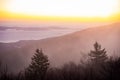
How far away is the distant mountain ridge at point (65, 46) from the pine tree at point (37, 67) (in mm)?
44

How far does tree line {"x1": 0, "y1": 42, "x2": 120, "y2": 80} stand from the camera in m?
2.09

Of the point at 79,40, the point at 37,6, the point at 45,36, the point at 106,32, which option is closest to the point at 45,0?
the point at 37,6

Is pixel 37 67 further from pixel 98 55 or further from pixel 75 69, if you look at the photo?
pixel 98 55

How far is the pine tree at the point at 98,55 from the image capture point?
7.08 feet

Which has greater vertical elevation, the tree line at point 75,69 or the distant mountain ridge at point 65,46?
the distant mountain ridge at point 65,46

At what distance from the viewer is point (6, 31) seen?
211 centimetres

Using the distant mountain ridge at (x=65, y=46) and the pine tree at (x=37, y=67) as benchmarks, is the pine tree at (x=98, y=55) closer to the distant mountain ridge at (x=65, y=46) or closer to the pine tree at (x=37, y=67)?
the distant mountain ridge at (x=65, y=46)

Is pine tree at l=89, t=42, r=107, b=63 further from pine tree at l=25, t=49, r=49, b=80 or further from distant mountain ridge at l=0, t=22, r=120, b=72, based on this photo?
pine tree at l=25, t=49, r=49, b=80

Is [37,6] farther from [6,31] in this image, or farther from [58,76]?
[58,76]

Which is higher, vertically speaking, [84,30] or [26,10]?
[26,10]

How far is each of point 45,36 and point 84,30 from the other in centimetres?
35

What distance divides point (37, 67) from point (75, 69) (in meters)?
0.33

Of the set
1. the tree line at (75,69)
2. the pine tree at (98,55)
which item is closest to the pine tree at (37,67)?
the tree line at (75,69)

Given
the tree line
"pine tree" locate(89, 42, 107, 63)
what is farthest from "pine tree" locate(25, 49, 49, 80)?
"pine tree" locate(89, 42, 107, 63)
